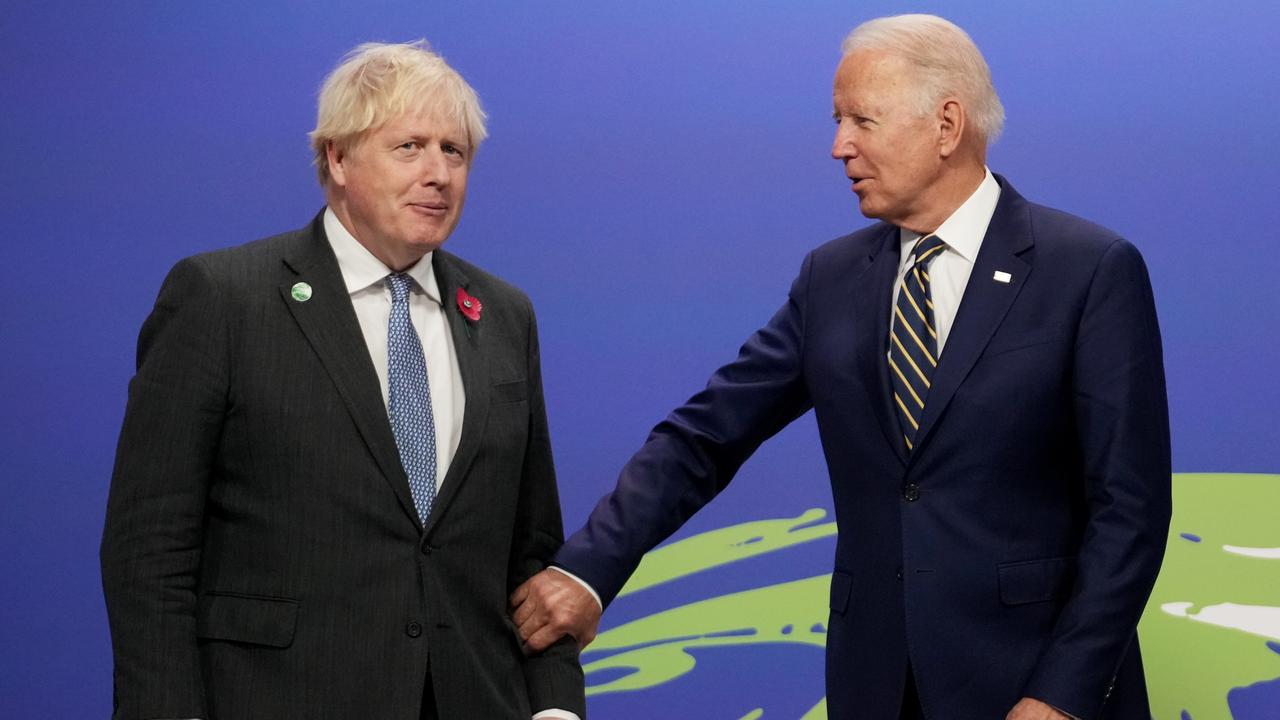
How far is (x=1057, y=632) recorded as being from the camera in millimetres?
2312

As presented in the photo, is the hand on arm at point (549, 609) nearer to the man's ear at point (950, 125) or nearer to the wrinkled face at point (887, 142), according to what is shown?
the wrinkled face at point (887, 142)

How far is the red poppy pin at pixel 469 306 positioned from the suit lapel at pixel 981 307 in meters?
0.71

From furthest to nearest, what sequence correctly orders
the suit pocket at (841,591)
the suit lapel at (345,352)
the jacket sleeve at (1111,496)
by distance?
1. the suit pocket at (841,591)
2. the jacket sleeve at (1111,496)
3. the suit lapel at (345,352)

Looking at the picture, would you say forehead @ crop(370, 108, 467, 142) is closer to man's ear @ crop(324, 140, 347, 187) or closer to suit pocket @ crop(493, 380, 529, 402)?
man's ear @ crop(324, 140, 347, 187)

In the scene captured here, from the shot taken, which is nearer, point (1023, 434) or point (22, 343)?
point (1023, 434)

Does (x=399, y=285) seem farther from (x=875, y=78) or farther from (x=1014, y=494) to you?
(x=1014, y=494)

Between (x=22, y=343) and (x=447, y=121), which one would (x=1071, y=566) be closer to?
(x=447, y=121)

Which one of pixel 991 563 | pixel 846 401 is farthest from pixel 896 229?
pixel 991 563

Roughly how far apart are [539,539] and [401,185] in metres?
0.63

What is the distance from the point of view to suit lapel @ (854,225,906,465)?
2426 millimetres

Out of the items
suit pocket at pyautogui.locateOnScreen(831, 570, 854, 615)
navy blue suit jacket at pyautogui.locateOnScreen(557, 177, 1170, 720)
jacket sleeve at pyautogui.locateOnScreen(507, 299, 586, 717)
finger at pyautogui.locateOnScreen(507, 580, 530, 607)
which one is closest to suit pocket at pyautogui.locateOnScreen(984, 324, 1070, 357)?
navy blue suit jacket at pyautogui.locateOnScreen(557, 177, 1170, 720)

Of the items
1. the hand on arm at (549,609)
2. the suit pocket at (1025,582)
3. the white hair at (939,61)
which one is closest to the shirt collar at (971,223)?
the white hair at (939,61)

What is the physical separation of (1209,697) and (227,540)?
2.38m

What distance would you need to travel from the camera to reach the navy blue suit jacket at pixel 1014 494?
229cm
